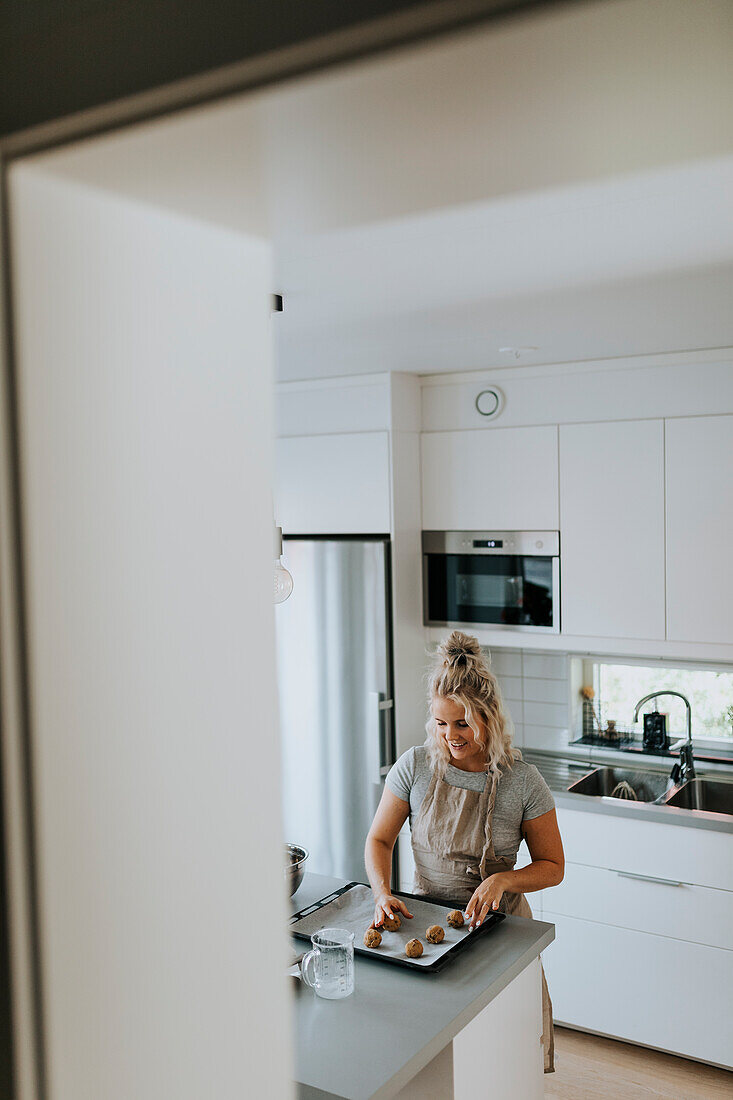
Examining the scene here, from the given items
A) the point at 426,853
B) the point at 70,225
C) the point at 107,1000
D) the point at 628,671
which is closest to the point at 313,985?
the point at 426,853

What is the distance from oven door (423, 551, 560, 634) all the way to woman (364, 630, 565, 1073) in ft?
3.29

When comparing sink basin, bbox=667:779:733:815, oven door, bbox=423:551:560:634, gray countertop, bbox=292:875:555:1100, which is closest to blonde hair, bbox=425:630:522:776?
gray countertop, bbox=292:875:555:1100

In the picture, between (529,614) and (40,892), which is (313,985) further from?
(529,614)

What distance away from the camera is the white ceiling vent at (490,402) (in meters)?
3.67

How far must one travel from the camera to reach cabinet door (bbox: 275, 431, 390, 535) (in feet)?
12.3

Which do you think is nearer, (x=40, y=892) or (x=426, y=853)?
(x=40, y=892)

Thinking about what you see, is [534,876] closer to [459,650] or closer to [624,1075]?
[459,650]

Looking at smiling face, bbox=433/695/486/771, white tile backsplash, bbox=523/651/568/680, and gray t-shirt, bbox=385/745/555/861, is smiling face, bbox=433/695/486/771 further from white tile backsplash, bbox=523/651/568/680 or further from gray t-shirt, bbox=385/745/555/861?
white tile backsplash, bbox=523/651/568/680

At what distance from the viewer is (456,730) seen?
2584mm

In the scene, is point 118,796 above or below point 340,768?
above

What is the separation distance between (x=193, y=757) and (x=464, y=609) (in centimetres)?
318

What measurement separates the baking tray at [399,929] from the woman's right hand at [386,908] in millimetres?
26

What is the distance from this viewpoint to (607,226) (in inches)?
68.6

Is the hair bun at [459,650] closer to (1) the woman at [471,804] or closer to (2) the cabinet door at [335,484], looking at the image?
(1) the woman at [471,804]
